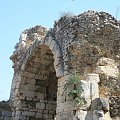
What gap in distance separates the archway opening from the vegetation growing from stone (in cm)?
314

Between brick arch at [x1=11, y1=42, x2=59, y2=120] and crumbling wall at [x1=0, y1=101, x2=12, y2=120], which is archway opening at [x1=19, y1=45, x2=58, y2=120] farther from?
crumbling wall at [x1=0, y1=101, x2=12, y2=120]

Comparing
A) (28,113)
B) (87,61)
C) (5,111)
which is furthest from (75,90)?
(5,111)

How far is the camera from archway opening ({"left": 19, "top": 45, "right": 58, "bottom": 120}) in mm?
9562

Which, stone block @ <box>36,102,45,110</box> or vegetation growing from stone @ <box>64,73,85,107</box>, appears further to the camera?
stone block @ <box>36,102,45,110</box>

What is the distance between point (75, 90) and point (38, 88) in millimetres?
3879

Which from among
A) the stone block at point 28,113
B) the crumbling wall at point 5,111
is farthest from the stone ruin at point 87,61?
the crumbling wall at point 5,111

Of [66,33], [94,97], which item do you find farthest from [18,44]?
[94,97]

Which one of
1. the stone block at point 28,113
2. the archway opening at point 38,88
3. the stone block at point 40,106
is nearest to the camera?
the stone block at point 28,113

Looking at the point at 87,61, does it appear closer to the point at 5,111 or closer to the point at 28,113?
the point at 28,113

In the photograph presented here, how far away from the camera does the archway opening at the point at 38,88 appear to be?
9.56 metres

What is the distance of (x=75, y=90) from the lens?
614cm

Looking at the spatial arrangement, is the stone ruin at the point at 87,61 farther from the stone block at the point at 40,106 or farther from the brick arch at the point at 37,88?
the stone block at the point at 40,106

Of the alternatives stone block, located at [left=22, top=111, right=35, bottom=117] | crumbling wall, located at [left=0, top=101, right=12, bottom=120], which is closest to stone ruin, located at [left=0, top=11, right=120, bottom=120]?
stone block, located at [left=22, top=111, right=35, bottom=117]

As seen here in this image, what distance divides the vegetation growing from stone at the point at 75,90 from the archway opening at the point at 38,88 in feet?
10.3
